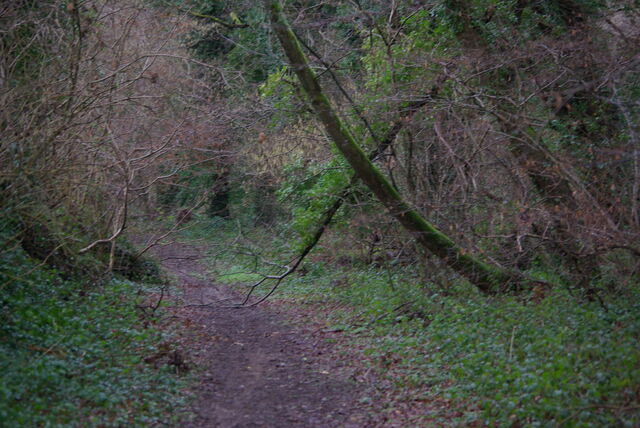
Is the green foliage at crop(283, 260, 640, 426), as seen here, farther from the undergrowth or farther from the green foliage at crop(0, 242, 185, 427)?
the green foliage at crop(0, 242, 185, 427)

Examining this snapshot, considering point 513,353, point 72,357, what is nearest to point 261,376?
point 72,357

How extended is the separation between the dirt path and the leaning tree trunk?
2.58 metres

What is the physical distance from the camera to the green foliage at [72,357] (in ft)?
20.1

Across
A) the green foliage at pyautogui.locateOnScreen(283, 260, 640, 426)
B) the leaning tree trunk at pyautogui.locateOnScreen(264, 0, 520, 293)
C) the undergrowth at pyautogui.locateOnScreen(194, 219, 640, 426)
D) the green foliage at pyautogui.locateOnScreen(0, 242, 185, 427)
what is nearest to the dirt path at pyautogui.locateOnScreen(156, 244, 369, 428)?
the green foliage at pyautogui.locateOnScreen(0, 242, 185, 427)

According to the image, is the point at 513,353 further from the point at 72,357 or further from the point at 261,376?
the point at 72,357

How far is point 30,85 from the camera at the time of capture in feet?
31.0

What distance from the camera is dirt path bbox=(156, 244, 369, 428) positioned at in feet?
24.5

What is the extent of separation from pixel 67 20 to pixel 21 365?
681 centimetres

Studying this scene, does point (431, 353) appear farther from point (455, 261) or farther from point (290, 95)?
point (290, 95)

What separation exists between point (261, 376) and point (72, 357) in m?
2.82

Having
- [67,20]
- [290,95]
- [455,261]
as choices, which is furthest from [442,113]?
[67,20]

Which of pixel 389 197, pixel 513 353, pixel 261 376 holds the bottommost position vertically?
pixel 513 353

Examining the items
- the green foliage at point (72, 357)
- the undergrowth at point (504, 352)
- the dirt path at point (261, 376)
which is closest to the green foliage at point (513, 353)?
the undergrowth at point (504, 352)

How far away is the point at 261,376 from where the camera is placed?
9148 millimetres
